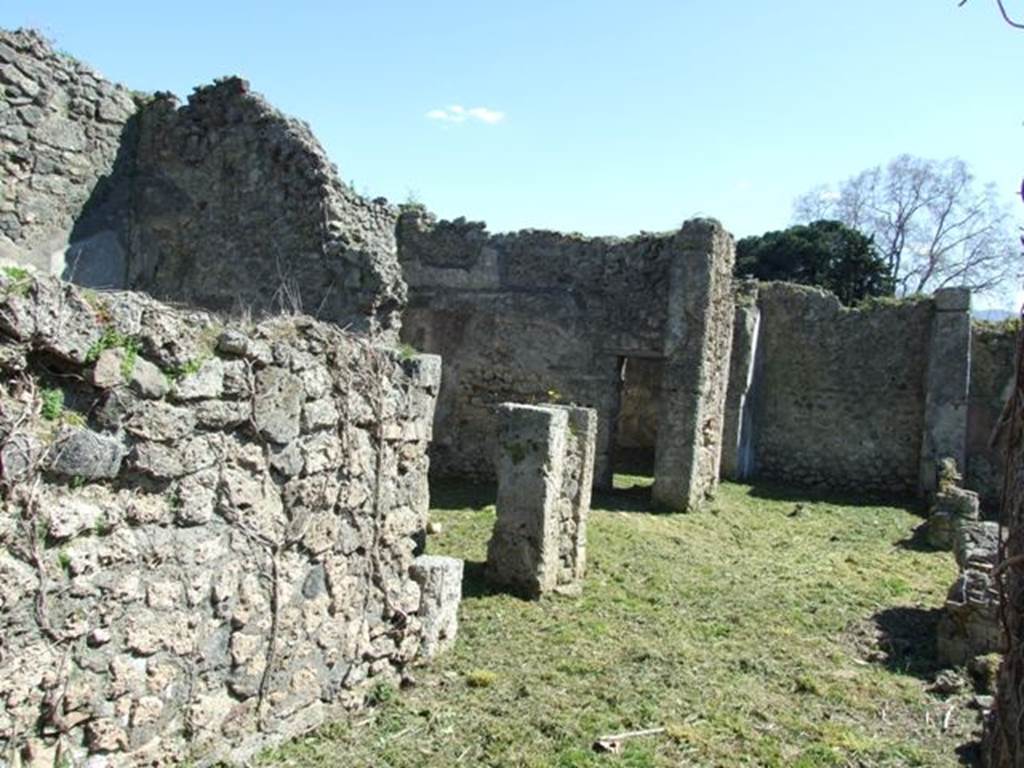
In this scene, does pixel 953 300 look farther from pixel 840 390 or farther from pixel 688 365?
pixel 688 365

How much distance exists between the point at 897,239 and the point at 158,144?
36192mm

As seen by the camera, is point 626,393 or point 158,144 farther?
point 626,393

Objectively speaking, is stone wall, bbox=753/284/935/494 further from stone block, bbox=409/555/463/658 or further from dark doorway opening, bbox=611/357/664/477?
stone block, bbox=409/555/463/658

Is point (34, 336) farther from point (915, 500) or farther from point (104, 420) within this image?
point (915, 500)

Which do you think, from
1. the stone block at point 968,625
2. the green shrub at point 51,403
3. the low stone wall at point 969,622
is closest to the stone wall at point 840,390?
the low stone wall at point 969,622

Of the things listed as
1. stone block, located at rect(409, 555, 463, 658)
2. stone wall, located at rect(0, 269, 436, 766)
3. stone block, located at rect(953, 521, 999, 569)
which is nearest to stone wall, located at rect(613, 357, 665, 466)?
stone block, located at rect(953, 521, 999, 569)

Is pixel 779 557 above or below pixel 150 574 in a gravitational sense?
below

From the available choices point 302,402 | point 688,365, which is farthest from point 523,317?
point 302,402

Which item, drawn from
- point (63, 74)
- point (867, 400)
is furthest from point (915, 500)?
point (63, 74)

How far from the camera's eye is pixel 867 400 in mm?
16062

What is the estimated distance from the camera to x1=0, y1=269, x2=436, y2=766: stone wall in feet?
10.9

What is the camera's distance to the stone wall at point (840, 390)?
51.9 ft

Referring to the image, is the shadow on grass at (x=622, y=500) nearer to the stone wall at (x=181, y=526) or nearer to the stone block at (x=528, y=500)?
the stone block at (x=528, y=500)

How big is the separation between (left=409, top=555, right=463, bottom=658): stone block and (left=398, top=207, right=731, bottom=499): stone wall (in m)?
7.08
